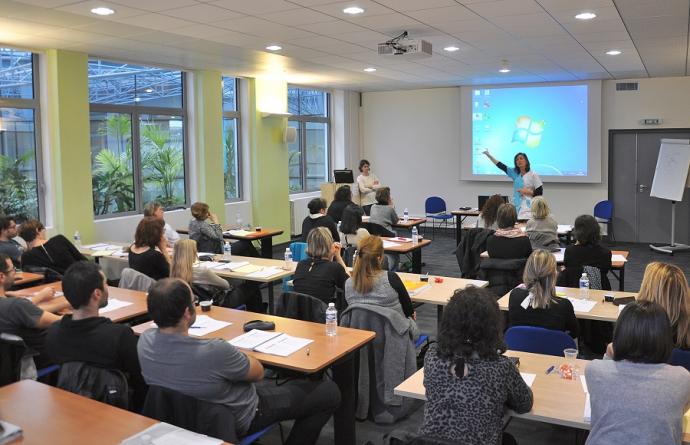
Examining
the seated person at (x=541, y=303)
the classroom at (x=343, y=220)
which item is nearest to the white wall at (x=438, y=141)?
the classroom at (x=343, y=220)

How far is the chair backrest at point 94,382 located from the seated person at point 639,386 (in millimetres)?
2182

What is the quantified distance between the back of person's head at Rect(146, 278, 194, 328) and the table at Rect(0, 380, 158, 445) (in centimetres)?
43

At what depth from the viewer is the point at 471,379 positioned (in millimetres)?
2482

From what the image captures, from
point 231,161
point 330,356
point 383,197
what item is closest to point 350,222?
point 383,197

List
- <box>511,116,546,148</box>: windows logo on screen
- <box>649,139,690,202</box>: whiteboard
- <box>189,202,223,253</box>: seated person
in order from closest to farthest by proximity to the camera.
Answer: <box>189,202,223,253</box>: seated person < <box>649,139,690,202</box>: whiteboard < <box>511,116,546,148</box>: windows logo on screen

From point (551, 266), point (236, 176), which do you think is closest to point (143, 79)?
point (236, 176)

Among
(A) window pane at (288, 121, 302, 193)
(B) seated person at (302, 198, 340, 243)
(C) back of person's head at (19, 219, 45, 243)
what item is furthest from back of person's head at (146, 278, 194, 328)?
(A) window pane at (288, 121, 302, 193)

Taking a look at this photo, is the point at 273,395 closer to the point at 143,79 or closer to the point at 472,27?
the point at 472,27

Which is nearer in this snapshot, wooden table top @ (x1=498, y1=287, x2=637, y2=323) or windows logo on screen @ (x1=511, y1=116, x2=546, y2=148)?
wooden table top @ (x1=498, y1=287, x2=637, y2=323)

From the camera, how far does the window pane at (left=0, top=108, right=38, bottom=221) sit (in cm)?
769

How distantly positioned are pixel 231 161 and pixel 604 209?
6.80m

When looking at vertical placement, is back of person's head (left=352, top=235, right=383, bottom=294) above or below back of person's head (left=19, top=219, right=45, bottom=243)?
below

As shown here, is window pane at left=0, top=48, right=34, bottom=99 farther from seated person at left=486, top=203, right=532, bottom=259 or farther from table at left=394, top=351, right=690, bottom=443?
table at left=394, top=351, right=690, bottom=443

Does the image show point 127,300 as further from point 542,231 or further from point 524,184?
point 524,184
